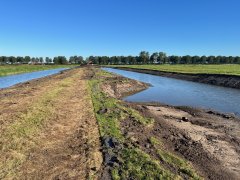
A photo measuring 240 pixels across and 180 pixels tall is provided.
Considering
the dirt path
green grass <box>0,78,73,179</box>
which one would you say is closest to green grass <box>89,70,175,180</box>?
the dirt path

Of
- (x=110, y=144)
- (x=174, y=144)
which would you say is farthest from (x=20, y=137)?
(x=174, y=144)

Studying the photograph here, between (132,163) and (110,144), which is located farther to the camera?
(110,144)

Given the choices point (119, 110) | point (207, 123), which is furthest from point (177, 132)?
point (119, 110)

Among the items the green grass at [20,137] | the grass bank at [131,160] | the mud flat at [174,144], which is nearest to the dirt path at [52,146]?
the green grass at [20,137]

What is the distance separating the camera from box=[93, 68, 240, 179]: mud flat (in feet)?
33.4

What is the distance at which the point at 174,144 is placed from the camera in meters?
13.7

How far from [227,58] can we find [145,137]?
7543 inches

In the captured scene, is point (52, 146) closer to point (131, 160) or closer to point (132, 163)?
point (131, 160)

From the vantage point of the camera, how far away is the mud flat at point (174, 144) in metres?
10.2

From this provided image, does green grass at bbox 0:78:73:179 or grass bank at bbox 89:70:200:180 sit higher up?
green grass at bbox 0:78:73:179

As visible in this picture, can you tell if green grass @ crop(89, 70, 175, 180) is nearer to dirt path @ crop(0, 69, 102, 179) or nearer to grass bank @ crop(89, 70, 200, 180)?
grass bank @ crop(89, 70, 200, 180)

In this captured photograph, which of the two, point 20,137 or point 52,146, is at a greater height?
point 20,137

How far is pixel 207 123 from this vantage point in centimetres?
1878

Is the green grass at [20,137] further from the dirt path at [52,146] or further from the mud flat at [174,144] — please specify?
the mud flat at [174,144]
